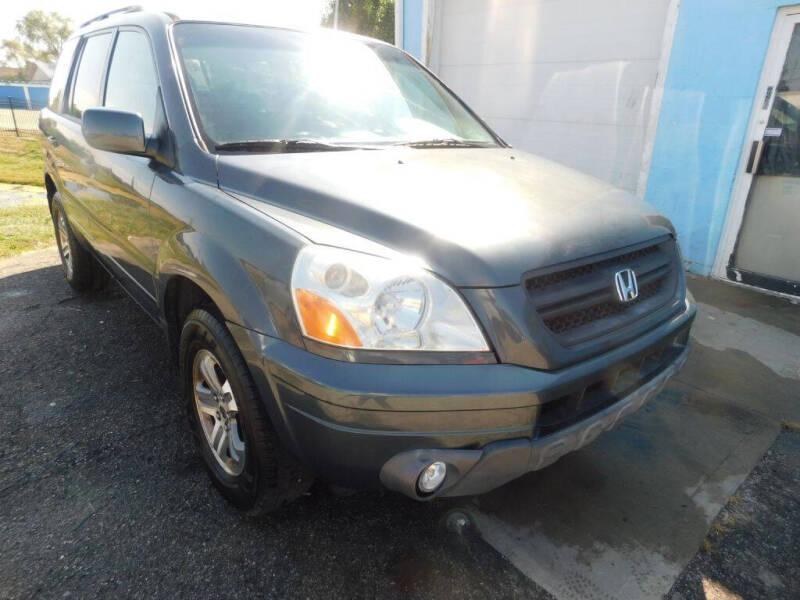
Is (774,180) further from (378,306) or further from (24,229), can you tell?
(24,229)

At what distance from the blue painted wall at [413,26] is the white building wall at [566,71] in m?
0.23

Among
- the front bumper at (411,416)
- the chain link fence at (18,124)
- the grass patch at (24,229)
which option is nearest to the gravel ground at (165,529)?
the front bumper at (411,416)

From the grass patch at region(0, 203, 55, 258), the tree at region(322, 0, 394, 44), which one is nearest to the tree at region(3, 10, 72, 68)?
the tree at region(322, 0, 394, 44)

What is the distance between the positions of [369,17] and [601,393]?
34084mm

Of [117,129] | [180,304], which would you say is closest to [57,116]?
[117,129]

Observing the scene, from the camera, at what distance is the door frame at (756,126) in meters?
4.07

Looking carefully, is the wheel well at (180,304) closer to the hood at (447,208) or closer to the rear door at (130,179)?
the rear door at (130,179)

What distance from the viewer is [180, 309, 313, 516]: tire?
1727 millimetres

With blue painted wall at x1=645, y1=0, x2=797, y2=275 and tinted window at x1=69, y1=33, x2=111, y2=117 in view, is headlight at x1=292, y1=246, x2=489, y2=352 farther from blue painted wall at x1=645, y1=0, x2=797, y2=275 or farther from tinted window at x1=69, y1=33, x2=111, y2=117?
blue painted wall at x1=645, y1=0, x2=797, y2=275

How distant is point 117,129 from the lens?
212 centimetres

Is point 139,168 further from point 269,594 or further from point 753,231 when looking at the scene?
point 753,231

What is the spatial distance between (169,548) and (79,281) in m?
2.89

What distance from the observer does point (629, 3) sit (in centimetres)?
503

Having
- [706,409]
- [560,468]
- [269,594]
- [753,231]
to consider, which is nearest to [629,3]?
[753,231]
